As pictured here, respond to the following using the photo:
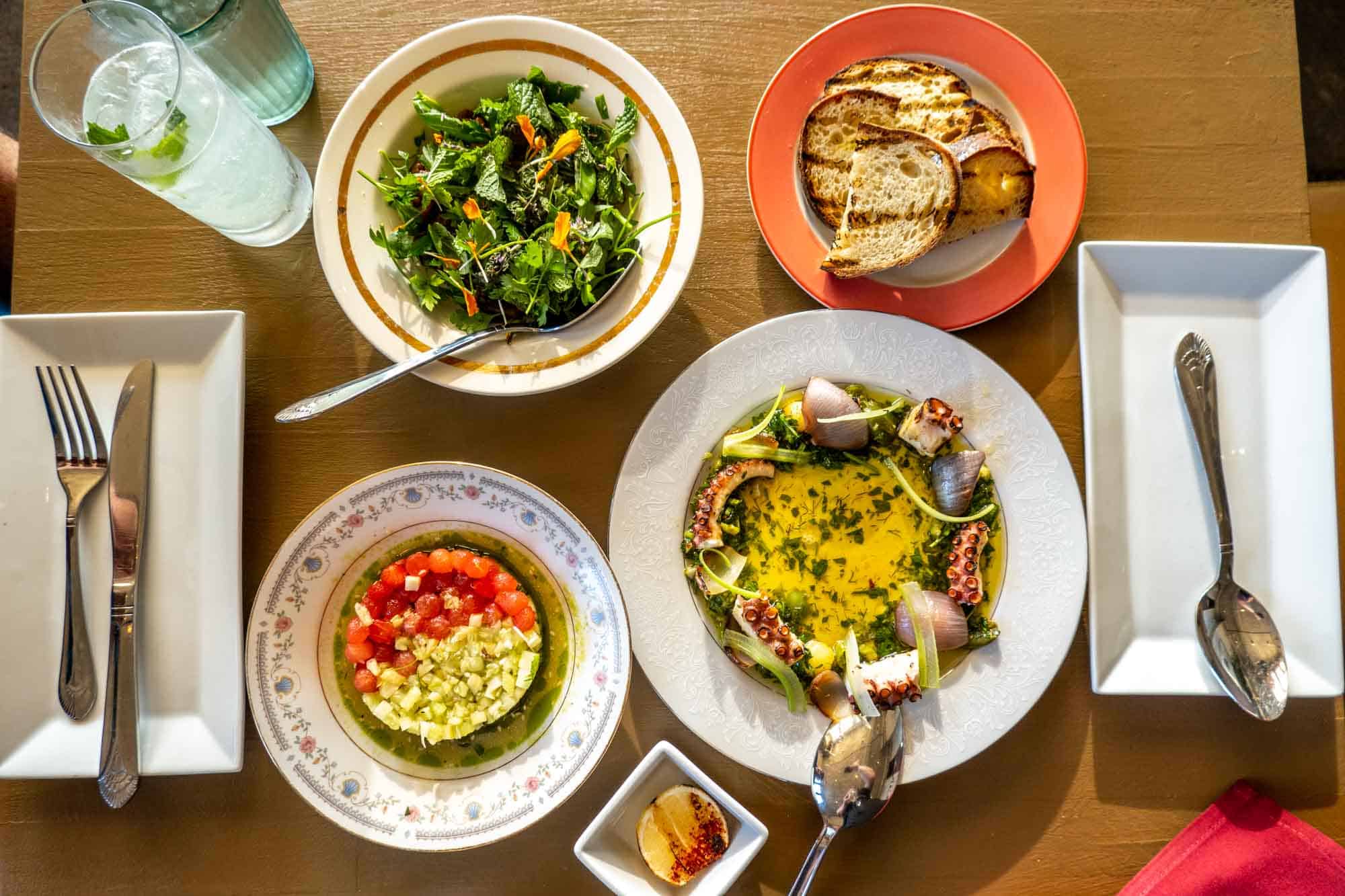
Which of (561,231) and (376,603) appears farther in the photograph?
(376,603)

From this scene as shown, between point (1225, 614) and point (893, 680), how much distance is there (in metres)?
0.75

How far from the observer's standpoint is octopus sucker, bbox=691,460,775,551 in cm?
182

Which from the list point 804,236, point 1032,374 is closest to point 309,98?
point 804,236

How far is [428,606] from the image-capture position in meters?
1.82

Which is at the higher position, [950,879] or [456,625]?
[456,625]

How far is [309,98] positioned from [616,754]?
1.58 meters

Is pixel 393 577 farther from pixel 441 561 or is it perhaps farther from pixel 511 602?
pixel 511 602

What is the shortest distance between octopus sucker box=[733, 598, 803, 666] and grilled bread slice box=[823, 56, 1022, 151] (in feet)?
3.45

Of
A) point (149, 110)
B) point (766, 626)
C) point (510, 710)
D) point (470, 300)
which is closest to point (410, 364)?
point (470, 300)

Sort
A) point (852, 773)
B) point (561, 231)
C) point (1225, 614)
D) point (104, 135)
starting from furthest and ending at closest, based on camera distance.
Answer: point (1225, 614) → point (852, 773) → point (561, 231) → point (104, 135)

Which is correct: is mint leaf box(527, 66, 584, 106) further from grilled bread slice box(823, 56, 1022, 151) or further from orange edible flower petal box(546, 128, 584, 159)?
grilled bread slice box(823, 56, 1022, 151)

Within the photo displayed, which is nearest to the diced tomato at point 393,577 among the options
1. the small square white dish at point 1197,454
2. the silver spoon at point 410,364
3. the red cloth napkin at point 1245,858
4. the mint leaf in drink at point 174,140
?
the silver spoon at point 410,364

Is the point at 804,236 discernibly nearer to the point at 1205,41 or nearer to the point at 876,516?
the point at 876,516

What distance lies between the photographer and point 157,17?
1479 mm
